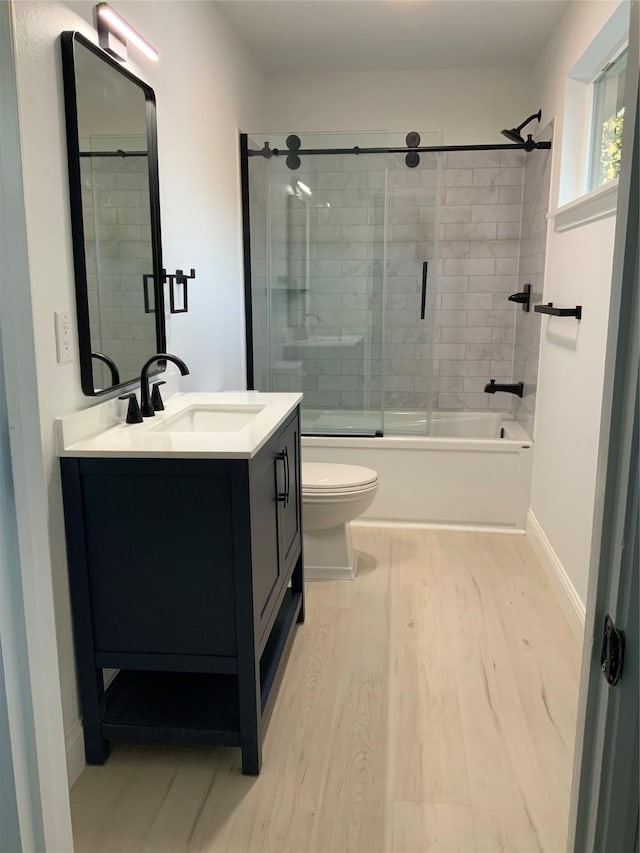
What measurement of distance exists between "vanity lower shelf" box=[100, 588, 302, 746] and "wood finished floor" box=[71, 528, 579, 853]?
0.10 m

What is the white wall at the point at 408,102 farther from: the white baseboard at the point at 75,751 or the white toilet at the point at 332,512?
the white baseboard at the point at 75,751

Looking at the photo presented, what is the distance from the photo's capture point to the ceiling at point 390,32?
326 centimetres

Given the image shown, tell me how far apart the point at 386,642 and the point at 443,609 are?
37cm

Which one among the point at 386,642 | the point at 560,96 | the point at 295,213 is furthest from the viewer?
the point at 295,213

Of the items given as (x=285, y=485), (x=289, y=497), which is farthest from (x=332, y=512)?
(x=285, y=485)

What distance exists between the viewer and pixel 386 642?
2.55m

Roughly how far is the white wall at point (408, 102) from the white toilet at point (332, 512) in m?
2.48

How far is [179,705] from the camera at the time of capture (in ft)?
6.52

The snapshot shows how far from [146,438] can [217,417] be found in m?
0.58

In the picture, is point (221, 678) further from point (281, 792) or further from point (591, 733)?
point (591, 733)

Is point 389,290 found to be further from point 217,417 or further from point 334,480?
point 217,417

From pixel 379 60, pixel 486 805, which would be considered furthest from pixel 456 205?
pixel 486 805

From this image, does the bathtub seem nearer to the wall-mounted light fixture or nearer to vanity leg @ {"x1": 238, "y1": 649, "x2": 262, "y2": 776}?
vanity leg @ {"x1": 238, "y1": 649, "x2": 262, "y2": 776}

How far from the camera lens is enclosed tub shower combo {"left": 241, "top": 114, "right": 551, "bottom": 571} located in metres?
3.72
